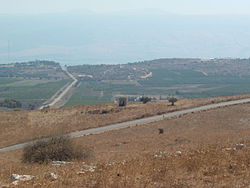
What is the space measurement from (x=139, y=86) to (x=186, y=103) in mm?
89567

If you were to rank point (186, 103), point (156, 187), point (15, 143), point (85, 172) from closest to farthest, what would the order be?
point (156, 187) < point (85, 172) < point (15, 143) < point (186, 103)

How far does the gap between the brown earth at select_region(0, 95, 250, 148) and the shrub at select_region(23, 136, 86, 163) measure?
14317mm

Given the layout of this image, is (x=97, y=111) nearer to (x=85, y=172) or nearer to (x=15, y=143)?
(x=15, y=143)

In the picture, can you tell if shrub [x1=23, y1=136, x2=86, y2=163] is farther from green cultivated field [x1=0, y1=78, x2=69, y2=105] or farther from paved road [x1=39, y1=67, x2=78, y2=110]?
green cultivated field [x1=0, y1=78, x2=69, y2=105]

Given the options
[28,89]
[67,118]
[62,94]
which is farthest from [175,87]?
[67,118]

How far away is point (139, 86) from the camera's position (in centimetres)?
13562

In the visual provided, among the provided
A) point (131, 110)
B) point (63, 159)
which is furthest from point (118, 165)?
point (131, 110)

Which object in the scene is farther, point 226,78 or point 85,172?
point 226,78

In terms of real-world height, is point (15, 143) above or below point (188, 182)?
below

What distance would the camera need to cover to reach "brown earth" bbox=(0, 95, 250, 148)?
34781mm

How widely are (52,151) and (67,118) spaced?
2394 centimetres

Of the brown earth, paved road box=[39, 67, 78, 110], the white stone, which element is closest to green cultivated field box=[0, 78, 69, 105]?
paved road box=[39, 67, 78, 110]

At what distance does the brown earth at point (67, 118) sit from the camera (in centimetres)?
3478

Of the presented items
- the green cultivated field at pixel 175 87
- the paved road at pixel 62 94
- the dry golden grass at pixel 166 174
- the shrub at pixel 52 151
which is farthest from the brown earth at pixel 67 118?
the green cultivated field at pixel 175 87
